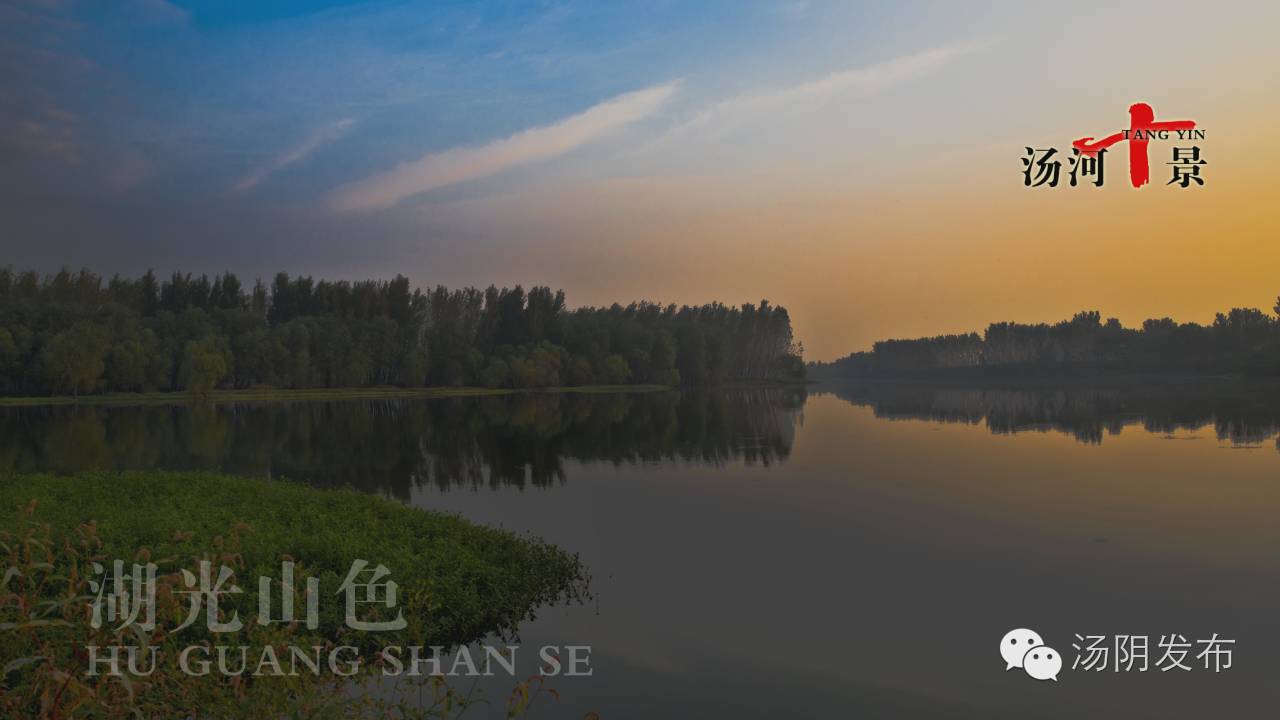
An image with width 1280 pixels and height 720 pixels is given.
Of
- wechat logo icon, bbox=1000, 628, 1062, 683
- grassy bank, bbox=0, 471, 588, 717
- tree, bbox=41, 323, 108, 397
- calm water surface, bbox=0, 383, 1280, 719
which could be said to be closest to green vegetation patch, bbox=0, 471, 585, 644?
grassy bank, bbox=0, 471, 588, 717

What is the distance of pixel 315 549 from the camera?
12.5 metres

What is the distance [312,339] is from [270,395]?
12.8 m

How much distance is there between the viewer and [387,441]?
41031 millimetres

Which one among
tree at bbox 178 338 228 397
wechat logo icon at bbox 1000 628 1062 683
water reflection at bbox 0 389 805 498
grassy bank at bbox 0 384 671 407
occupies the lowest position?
wechat logo icon at bbox 1000 628 1062 683

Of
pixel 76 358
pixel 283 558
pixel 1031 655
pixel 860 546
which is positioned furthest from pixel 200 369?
pixel 1031 655

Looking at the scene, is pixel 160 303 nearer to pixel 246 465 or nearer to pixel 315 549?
pixel 246 465

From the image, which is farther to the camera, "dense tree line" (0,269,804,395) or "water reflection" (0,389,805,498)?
"dense tree line" (0,269,804,395)

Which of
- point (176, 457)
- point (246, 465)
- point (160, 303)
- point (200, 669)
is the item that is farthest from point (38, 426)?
point (160, 303)

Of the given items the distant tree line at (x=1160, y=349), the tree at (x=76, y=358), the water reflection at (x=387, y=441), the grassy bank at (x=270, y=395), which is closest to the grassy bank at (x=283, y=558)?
the water reflection at (x=387, y=441)

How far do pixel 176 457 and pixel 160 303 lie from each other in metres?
92.6

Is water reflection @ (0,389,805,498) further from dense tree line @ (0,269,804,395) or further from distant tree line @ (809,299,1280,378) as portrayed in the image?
distant tree line @ (809,299,1280,378)

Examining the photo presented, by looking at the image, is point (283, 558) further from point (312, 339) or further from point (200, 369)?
point (312, 339)

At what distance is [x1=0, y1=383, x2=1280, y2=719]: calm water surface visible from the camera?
994cm

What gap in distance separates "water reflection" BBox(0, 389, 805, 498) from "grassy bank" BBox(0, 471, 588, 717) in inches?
338
